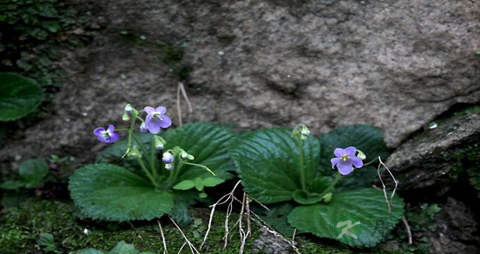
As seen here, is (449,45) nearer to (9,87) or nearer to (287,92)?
(287,92)

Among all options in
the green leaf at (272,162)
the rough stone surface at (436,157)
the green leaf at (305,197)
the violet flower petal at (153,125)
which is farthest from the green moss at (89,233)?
the rough stone surface at (436,157)

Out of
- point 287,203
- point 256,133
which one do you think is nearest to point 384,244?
point 287,203

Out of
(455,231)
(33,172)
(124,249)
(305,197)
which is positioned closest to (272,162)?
(305,197)

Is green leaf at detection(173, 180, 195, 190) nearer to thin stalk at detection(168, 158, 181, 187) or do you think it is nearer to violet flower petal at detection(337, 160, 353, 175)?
thin stalk at detection(168, 158, 181, 187)

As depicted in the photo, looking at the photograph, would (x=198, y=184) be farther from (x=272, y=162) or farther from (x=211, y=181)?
(x=272, y=162)

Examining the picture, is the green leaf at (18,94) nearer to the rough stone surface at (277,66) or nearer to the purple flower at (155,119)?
the rough stone surface at (277,66)

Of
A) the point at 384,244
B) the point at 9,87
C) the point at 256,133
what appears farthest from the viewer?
the point at 9,87

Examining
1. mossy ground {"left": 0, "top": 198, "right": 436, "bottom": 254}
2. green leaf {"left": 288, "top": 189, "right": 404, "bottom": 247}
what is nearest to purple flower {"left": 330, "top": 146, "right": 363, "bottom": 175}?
green leaf {"left": 288, "top": 189, "right": 404, "bottom": 247}
